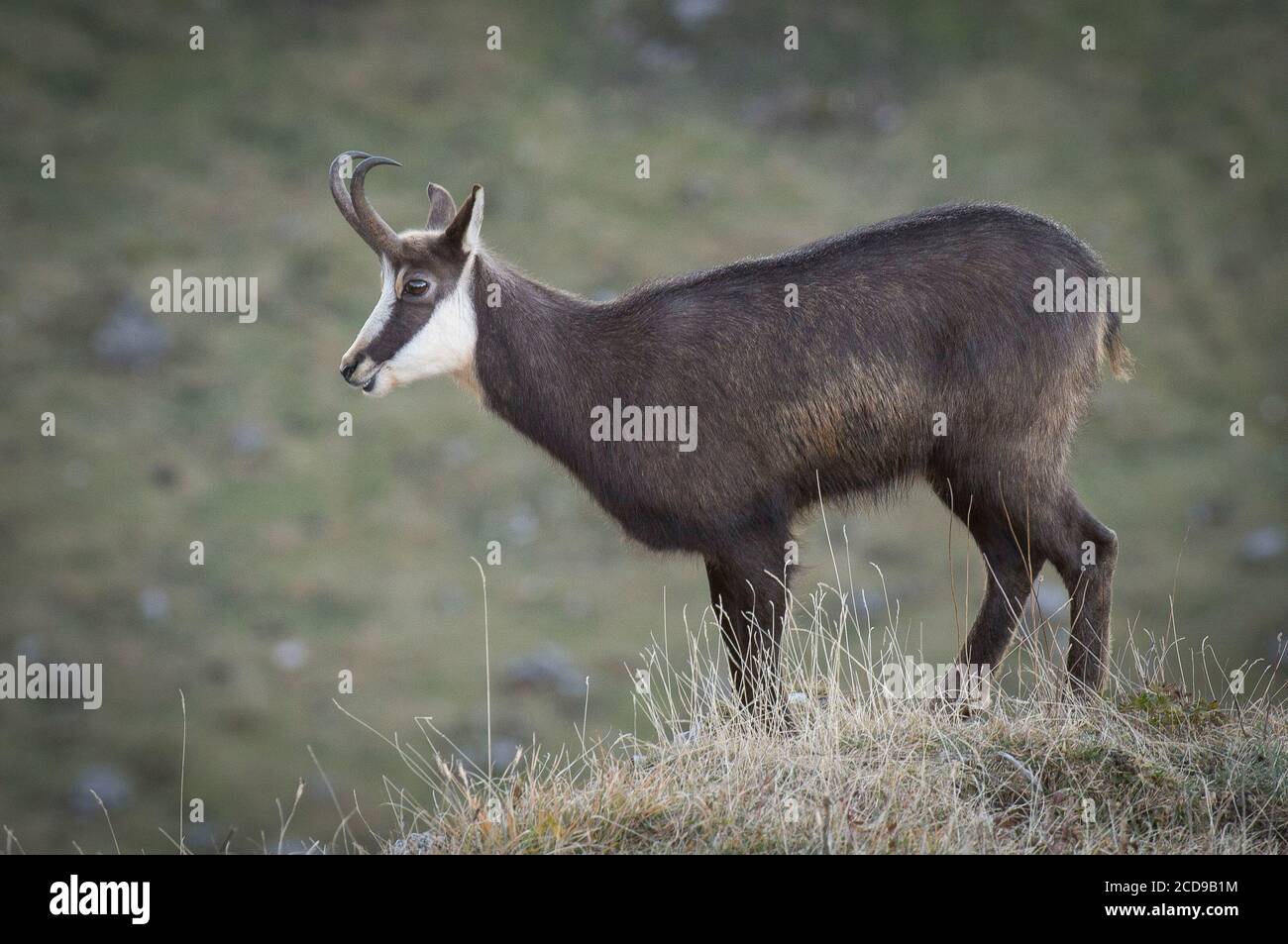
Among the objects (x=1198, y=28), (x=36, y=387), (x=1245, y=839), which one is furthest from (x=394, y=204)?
(x=1245, y=839)

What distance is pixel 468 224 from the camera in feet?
26.1

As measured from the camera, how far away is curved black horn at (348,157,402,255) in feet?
26.2

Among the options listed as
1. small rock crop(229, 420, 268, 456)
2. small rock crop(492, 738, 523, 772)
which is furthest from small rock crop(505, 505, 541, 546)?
small rock crop(492, 738, 523, 772)

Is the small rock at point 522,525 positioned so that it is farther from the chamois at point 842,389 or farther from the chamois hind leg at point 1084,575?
the chamois hind leg at point 1084,575

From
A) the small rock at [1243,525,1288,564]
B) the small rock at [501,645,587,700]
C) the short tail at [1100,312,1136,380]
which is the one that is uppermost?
the short tail at [1100,312,1136,380]

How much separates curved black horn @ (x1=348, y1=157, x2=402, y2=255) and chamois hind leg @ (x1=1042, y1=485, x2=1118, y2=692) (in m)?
4.13

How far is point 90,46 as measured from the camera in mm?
54156

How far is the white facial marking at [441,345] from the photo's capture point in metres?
7.96

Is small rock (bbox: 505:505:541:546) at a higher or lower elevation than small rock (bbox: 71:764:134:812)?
higher

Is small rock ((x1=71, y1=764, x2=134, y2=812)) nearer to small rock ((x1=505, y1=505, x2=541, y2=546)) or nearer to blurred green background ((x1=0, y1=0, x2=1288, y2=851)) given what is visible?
blurred green background ((x1=0, y1=0, x2=1288, y2=851))

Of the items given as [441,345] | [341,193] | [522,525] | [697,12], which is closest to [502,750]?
[522,525]

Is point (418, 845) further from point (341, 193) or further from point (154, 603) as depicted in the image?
point (154, 603)

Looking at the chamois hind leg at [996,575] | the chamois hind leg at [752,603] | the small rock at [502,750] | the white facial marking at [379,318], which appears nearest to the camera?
the chamois hind leg at [752,603]

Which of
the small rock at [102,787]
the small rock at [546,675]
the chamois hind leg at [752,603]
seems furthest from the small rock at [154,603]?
the chamois hind leg at [752,603]
